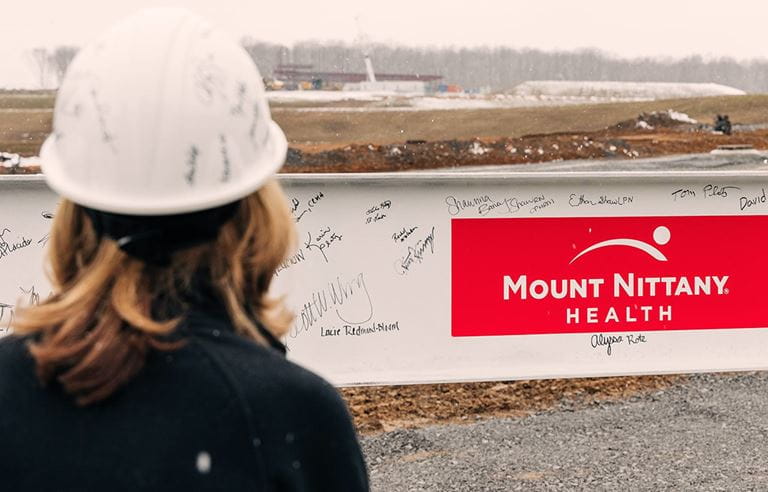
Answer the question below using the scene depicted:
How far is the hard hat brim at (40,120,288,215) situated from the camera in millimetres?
1434

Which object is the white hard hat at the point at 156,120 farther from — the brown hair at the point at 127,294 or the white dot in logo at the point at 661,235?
the white dot in logo at the point at 661,235

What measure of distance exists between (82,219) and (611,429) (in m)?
5.71

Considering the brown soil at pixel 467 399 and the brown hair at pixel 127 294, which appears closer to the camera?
the brown hair at pixel 127 294

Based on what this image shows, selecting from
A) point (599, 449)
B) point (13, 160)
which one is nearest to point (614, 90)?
point (13, 160)

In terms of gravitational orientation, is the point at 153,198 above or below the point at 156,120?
below

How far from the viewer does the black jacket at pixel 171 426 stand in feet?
4.38

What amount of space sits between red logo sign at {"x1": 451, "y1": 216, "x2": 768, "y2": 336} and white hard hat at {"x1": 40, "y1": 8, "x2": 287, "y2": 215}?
4.01m

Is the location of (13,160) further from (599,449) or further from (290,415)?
(290,415)

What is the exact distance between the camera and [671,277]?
5723 millimetres

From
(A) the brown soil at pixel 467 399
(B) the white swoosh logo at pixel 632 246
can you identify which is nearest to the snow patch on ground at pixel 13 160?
(A) the brown soil at pixel 467 399

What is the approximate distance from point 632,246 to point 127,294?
14.9 ft

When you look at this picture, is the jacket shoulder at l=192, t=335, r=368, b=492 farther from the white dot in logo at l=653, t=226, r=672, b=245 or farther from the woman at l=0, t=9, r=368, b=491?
the white dot in logo at l=653, t=226, r=672, b=245

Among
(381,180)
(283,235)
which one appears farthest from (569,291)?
(283,235)

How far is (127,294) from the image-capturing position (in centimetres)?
140
